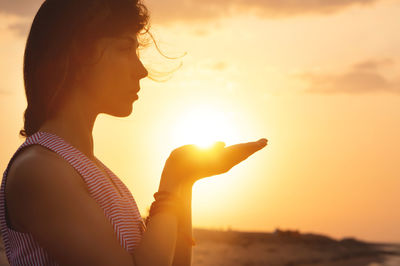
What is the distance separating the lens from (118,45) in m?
2.92

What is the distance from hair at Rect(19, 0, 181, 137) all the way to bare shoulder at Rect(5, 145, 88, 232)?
38 cm

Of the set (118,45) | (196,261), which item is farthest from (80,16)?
(196,261)

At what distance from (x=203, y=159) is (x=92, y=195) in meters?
0.71

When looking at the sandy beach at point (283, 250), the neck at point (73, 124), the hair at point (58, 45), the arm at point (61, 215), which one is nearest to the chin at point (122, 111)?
the neck at point (73, 124)

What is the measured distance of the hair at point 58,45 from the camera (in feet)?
9.28

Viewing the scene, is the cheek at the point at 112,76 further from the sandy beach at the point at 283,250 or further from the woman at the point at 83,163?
the sandy beach at the point at 283,250

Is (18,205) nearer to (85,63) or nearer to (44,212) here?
(44,212)

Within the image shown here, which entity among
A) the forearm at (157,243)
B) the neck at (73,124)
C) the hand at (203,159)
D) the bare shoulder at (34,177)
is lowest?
the forearm at (157,243)

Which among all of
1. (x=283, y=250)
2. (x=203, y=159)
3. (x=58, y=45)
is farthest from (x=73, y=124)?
(x=283, y=250)

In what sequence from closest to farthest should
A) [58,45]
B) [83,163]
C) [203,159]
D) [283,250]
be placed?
[83,163] < [58,45] < [203,159] < [283,250]

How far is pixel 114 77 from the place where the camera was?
2891 mm

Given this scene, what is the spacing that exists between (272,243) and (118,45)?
14.1 meters

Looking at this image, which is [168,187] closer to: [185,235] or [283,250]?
[185,235]

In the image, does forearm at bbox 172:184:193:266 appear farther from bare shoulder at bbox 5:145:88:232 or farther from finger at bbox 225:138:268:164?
bare shoulder at bbox 5:145:88:232
